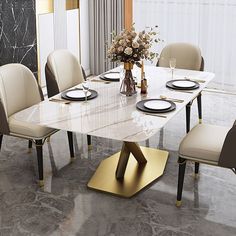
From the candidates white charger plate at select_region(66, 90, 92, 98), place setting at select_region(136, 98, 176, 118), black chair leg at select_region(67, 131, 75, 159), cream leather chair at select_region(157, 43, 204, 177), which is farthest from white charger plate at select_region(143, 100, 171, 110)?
cream leather chair at select_region(157, 43, 204, 177)

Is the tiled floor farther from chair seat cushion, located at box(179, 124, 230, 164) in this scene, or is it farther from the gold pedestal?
chair seat cushion, located at box(179, 124, 230, 164)

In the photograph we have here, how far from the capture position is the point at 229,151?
2941mm

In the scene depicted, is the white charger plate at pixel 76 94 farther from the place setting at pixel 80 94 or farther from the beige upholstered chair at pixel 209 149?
the beige upholstered chair at pixel 209 149

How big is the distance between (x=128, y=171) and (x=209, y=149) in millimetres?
865

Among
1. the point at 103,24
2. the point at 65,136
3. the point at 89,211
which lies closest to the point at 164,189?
the point at 89,211

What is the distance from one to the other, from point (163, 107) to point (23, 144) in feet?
5.31

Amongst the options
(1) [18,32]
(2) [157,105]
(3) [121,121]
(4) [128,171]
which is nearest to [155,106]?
(2) [157,105]

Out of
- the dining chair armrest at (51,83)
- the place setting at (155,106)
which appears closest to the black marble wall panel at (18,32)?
the dining chair armrest at (51,83)

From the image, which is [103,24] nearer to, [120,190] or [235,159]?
[120,190]

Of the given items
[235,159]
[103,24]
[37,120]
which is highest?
[103,24]

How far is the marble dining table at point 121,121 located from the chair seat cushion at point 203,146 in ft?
0.70

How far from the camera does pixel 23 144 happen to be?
4.33 m

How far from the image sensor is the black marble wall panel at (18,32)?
15.9 ft

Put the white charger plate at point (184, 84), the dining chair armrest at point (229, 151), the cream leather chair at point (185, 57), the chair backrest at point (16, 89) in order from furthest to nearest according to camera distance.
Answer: the cream leather chair at point (185, 57) < the white charger plate at point (184, 84) < the chair backrest at point (16, 89) < the dining chair armrest at point (229, 151)
